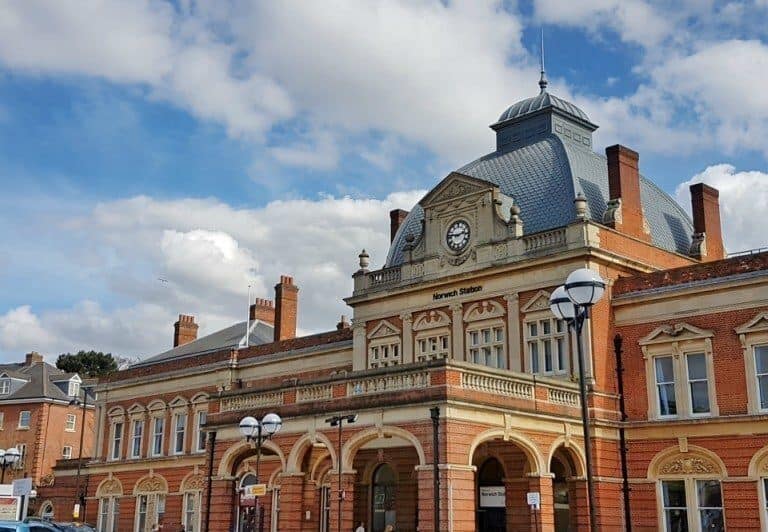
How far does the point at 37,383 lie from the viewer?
7112 centimetres

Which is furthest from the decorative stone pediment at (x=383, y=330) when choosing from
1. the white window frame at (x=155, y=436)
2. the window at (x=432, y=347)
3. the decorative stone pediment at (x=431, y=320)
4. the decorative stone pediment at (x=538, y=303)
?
the white window frame at (x=155, y=436)

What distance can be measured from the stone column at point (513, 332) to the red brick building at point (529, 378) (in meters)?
0.09

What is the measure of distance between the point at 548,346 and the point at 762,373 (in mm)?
7795

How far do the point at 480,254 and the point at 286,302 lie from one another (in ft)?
61.4

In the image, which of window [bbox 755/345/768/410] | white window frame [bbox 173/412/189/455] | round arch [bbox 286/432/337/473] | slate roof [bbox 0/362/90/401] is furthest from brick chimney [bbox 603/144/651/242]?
slate roof [bbox 0/362/90/401]

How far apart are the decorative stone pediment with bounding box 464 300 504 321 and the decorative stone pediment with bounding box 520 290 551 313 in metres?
1.12

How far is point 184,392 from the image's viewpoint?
52.7 metres

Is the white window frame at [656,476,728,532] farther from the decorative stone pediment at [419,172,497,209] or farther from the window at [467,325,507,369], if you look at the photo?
the decorative stone pediment at [419,172,497,209]

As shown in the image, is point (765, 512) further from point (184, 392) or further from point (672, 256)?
point (184, 392)

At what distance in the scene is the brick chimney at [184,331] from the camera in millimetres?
63562

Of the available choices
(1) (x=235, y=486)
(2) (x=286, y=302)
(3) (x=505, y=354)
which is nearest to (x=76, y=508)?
(2) (x=286, y=302)

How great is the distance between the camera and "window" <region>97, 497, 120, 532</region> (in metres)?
53.1

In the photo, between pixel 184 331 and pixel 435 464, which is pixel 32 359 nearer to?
pixel 184 331

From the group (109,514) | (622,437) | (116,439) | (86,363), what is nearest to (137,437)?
(116,439)
